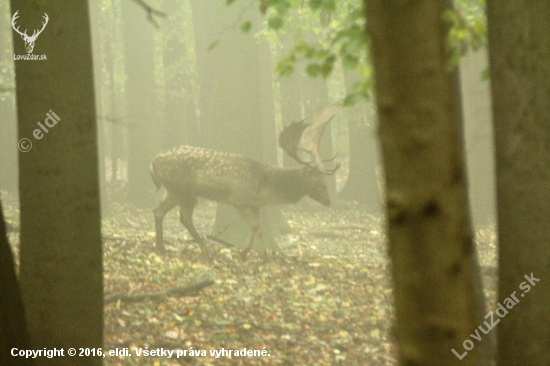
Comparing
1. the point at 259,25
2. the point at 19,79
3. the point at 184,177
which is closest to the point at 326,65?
the point at 19,79

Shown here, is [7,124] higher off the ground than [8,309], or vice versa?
[7,124]

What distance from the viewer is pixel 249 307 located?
8.30m

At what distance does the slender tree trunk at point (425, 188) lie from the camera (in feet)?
5.63

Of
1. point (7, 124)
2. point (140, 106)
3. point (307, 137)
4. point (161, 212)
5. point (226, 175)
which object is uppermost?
point (140, 106)

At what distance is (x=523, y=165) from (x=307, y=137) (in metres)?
8.79

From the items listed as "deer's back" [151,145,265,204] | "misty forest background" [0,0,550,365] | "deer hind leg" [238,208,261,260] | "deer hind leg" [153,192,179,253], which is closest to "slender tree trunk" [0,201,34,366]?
Result: "misty forest background" [0,0,550,365]

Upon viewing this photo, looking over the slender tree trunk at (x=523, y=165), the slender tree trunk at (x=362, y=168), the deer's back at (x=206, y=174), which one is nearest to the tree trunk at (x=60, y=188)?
the slender tree trunk at (x=523, y=165)

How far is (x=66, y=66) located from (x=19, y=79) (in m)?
0.37

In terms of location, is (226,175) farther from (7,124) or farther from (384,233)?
(7,124)

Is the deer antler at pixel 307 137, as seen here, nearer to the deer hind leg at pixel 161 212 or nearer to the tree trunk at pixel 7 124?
the deer hind leg at pixel 161 212

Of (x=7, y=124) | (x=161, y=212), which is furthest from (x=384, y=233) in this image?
(x=7, y=124)

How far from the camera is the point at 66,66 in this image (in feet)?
13.3

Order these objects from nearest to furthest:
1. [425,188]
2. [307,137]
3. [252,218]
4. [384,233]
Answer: [425,188] < [384,233] < [252,218] < [307,137]

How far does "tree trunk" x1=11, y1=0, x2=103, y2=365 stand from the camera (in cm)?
401
